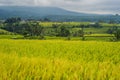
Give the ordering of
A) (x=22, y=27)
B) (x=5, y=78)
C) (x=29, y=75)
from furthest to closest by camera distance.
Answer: (x=22, y=27) < (x=29, y=75) < (x=5, y=78)

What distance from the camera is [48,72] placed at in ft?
20.0

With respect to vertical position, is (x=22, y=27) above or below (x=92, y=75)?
below

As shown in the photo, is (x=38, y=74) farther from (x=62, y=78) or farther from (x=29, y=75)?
(x=62, y=78)

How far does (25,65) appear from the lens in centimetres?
712

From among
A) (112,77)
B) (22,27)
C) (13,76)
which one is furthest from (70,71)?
(22,27)

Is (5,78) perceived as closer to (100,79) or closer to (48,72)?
(48,72)

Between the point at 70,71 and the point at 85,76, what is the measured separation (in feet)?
1.88

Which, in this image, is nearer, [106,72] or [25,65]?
[106,72]

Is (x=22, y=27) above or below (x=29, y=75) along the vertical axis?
below

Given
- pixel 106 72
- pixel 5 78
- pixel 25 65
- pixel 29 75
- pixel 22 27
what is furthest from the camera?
pixel 22 27

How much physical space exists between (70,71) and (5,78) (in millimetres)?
1707

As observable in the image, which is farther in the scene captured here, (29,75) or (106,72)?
(106,72)

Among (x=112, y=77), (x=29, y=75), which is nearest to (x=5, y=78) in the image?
(x=29, y=75)

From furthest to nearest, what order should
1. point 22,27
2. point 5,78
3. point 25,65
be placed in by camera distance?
point 22,27
point 25,65
point 5,78
